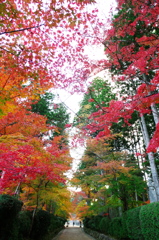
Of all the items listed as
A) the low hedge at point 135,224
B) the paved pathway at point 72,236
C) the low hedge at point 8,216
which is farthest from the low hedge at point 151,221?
the paved pathway at point 72,236

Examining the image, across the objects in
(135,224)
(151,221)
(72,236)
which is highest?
(151,221)

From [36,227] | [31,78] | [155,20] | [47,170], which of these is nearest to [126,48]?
[155,20]

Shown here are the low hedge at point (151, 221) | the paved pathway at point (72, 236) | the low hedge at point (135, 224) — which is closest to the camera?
the low hedge at point (151, 221)

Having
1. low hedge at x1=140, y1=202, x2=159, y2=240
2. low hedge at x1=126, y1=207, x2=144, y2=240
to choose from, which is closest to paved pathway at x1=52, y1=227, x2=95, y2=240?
low hedge at x1=126, y1=207, x2=144, y2=240

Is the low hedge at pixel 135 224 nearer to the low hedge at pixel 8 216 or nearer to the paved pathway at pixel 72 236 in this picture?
the low hedge at pixel 8 216

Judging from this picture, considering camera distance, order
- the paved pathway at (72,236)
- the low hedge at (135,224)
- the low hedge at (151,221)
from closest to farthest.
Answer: the low hedge at (151,221) < the low hedge at (135,224) < the paved pathway at (72,236)

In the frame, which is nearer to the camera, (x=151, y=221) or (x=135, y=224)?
(x=151, y=221)

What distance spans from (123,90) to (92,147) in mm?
5605

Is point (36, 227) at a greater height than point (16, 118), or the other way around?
point (16, 118)

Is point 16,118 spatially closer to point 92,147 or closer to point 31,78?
point 31,78

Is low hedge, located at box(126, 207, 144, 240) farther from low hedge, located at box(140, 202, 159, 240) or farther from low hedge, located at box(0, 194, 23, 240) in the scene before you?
low hedge, located at box(0, 194, 23, 240)

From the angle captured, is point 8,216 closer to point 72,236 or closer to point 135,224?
point 135,224

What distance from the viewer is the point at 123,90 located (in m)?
12.6

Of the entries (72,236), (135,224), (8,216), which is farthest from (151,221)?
(72,236)
